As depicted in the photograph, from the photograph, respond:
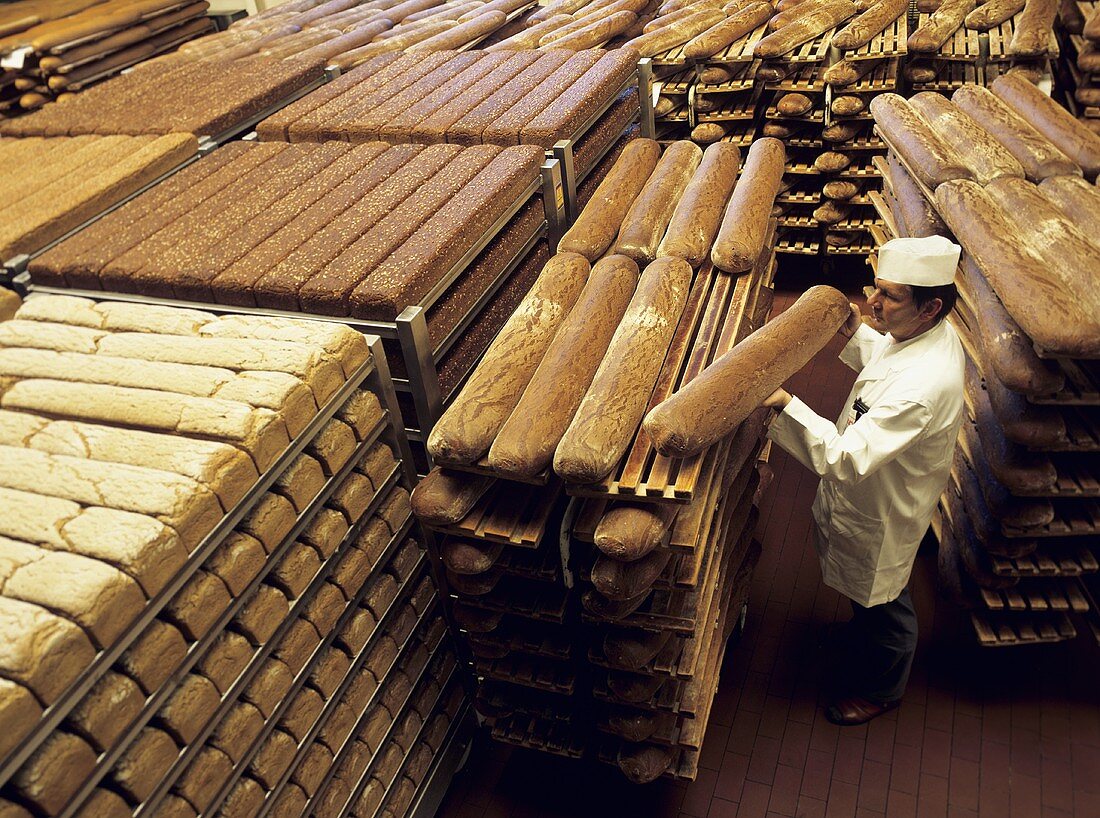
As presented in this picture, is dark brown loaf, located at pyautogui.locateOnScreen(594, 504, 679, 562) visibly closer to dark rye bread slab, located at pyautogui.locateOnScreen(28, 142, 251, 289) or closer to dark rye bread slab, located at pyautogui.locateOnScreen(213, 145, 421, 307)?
dark rye bread slab, located at pyautogui.locateOnScreen(213, 145, 421, 307)

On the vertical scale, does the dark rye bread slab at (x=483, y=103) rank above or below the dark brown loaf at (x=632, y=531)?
above

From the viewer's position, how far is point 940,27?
239 inches

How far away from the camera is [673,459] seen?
262 cm

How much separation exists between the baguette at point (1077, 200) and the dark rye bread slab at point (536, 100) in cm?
241

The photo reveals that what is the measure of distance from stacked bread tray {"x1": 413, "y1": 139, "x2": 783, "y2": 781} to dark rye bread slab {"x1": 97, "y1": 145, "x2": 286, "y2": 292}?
1469mm

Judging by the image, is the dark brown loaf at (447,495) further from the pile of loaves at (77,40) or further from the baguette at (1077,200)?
the pile of loaves at (77,40)

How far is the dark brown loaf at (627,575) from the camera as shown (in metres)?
2.60

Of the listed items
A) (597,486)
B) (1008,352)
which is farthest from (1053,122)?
(597,486)

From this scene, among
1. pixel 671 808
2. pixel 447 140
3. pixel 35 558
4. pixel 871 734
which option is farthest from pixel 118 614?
pixel 871 734

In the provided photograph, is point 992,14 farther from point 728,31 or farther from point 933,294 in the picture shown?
point 933,294

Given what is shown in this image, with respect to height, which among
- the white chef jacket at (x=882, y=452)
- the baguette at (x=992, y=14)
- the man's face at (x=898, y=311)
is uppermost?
the baguette at (x=992, y=14)

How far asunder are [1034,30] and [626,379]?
17.2 ft

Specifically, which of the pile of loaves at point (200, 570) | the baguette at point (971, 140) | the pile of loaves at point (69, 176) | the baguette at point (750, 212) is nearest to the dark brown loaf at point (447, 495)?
the pile of loaves at point (200, 570)

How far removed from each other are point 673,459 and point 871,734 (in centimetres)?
200
